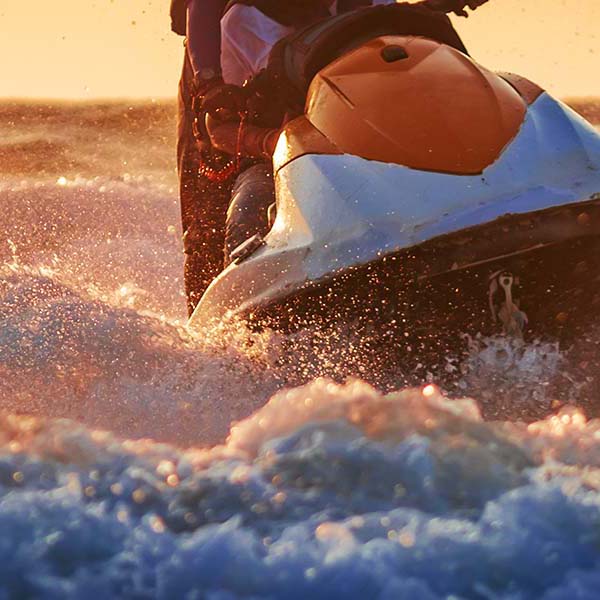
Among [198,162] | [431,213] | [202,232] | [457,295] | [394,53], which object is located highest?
[394,53]

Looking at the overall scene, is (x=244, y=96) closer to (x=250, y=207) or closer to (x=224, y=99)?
(x=224, y=99)

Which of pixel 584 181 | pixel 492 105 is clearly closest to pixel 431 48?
pixel 492 105

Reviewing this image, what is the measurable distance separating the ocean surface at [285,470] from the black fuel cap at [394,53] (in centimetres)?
94

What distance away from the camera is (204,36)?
479 cm

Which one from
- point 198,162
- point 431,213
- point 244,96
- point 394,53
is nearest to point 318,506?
point 431,213

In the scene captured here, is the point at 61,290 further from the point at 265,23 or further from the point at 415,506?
the point at 415,506

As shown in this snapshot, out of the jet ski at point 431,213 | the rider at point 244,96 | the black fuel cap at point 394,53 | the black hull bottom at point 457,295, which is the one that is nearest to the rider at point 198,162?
the rider at point 244,96

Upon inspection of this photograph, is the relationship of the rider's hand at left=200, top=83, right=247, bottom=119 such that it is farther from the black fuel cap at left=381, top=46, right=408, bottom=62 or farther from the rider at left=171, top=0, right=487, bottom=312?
the black fuel cap at left=381, top=46, right=408, bottom=62

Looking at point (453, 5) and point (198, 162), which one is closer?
point (453, 5)

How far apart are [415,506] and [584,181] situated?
1359 mm

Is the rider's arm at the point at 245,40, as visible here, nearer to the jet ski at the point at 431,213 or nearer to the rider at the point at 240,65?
the rider at the point at 240,65

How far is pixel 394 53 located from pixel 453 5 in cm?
74

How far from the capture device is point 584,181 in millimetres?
3502

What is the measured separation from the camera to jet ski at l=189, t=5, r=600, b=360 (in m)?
3.41
